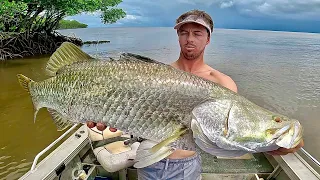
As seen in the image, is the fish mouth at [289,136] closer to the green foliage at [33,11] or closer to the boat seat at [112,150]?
the boat seat at [112,150]

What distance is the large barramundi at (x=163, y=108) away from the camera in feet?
5.38

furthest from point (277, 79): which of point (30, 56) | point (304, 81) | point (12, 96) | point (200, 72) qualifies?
point (200, 72)

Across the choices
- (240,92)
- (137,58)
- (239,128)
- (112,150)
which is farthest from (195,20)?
(240,92)

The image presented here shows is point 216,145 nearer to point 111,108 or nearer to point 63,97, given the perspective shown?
point 111,108

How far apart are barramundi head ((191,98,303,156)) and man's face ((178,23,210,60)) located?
0.93 metres

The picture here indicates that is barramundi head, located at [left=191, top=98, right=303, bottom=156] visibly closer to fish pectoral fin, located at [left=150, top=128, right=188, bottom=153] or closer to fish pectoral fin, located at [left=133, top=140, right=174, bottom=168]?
fish pectoral fin, located at [left=150, top=128, right=188, bottom=153]

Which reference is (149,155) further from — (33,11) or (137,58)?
(33,11)

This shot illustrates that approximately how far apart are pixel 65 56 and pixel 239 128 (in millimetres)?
1355

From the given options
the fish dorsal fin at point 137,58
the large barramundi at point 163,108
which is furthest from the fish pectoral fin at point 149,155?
the fish dorsal fin at point 137,58

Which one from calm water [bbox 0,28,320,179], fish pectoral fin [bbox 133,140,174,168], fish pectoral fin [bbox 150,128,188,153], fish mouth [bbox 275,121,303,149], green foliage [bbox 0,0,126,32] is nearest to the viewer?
fish mouth [bbox 275,121,303,149]

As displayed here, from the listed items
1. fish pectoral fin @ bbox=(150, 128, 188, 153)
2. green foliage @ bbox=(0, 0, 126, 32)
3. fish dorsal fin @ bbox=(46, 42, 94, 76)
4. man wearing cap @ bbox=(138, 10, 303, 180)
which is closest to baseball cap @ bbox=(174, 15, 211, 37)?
man wearing cap @ bbox=(138, 10, 303, 180)

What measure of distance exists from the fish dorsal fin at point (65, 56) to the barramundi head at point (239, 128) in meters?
0.97

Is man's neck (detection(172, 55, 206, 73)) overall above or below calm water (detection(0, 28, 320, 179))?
above

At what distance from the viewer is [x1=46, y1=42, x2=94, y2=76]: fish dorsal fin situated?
7.09 feet
